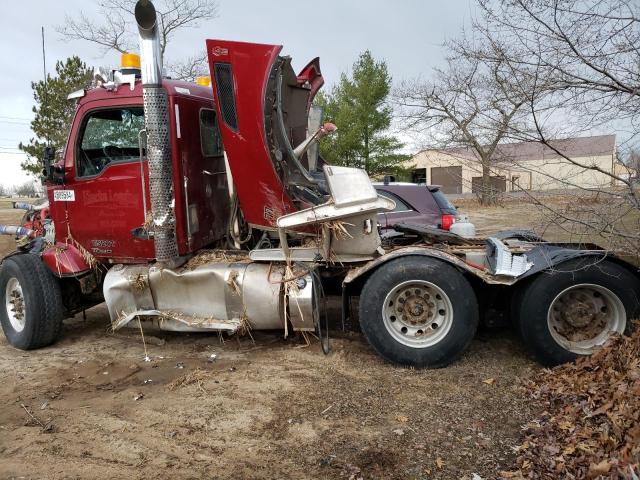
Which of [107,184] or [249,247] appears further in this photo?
[249,247]

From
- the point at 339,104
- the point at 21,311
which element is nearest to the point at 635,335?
the point at 21,311

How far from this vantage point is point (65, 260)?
18.5ft

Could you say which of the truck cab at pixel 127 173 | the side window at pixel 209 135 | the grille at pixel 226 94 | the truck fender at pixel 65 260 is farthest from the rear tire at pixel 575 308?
the truck fender at pixel 65 260

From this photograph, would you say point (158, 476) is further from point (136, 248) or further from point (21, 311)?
point (21, 311)

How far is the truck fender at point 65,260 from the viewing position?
5625 millimetres

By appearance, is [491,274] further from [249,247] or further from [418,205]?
[418,205]

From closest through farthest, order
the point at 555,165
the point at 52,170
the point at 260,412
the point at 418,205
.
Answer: the point at 555,165 → the point at 260,412 → the point at 52,170 → the point at 418,205

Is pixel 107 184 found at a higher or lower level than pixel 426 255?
higher

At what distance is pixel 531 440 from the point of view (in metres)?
3.36

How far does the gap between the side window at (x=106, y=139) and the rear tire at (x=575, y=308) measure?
4.28 metres

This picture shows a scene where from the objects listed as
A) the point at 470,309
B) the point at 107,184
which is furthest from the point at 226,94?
the point at 470,309

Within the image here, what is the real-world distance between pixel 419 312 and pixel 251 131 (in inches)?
91.1

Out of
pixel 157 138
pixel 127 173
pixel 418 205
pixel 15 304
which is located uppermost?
pixel 157 138

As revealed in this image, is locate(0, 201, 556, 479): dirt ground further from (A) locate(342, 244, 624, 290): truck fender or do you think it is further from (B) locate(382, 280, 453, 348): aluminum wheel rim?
(A) locate(342, 244, 624, 290): truck fender
